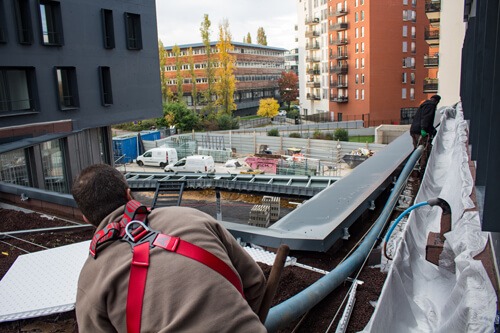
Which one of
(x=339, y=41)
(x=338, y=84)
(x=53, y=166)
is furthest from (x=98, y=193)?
(x=339, y=41)

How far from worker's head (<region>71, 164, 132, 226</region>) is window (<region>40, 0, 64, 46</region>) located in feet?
59.8

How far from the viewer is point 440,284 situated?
3.31 metres

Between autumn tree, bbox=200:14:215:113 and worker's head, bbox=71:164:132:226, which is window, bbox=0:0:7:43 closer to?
worker's head, bbox=71:164:132:226

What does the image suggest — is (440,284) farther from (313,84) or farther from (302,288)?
(313,84)

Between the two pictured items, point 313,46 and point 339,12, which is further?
point 313,46

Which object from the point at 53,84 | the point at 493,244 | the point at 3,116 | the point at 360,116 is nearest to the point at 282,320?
the point at 493,244

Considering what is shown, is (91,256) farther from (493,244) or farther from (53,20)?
(53,20)

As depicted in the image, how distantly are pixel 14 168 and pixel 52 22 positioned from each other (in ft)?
20.5

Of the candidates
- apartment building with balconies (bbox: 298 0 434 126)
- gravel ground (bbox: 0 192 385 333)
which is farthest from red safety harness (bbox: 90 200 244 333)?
apartment building with balconies (bbox: 298 0 434 126)

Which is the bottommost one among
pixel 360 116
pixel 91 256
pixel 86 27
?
pixel 360 116

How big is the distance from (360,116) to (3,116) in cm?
4472

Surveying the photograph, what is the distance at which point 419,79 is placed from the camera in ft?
176

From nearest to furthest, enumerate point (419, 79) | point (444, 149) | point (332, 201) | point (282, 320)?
point (282, 320)
point (332, 201)
point (444, 149)
point (419, 79)

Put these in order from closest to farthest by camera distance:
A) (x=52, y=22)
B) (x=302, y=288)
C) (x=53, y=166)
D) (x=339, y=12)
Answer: (x=302, y=288)
(x=52, y=22)
(x=53, y=166)
(x=339, y=12)
